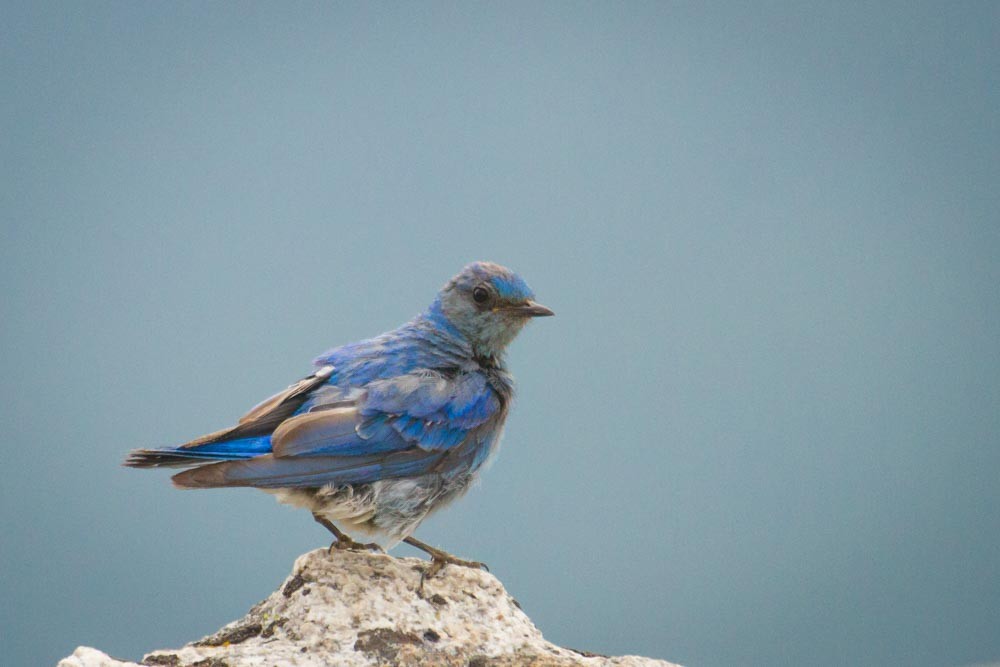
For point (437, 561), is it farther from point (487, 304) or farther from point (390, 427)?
point (487, 304)

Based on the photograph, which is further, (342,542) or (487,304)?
(487,304)

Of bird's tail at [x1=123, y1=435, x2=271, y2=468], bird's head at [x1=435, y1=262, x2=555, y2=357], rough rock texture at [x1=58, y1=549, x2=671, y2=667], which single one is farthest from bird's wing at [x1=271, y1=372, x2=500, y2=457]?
rough rock texture at [x1=58, y1=549, x2=671, y2=667]

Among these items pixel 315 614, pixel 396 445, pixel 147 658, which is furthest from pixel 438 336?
pixel 147 658

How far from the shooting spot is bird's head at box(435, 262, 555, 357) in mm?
5965

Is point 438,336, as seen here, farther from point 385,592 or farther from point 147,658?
point 147,658

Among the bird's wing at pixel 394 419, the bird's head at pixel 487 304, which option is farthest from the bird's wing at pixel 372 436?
the bird's head at pixel 487 304

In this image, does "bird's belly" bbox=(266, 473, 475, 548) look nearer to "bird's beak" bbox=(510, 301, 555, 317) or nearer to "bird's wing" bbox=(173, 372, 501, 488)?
"bird's wing" bbox=(173, 372, 501, 488)

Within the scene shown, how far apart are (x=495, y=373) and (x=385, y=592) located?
1.50m

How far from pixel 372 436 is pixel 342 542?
615 millimetres

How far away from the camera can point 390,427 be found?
5.43 m

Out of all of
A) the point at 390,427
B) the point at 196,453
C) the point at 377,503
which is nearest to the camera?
the point at 196,453

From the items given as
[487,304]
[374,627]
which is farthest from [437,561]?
[487,304]

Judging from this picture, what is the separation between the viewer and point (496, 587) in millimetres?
5391

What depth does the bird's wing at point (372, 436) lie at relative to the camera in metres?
5.05
